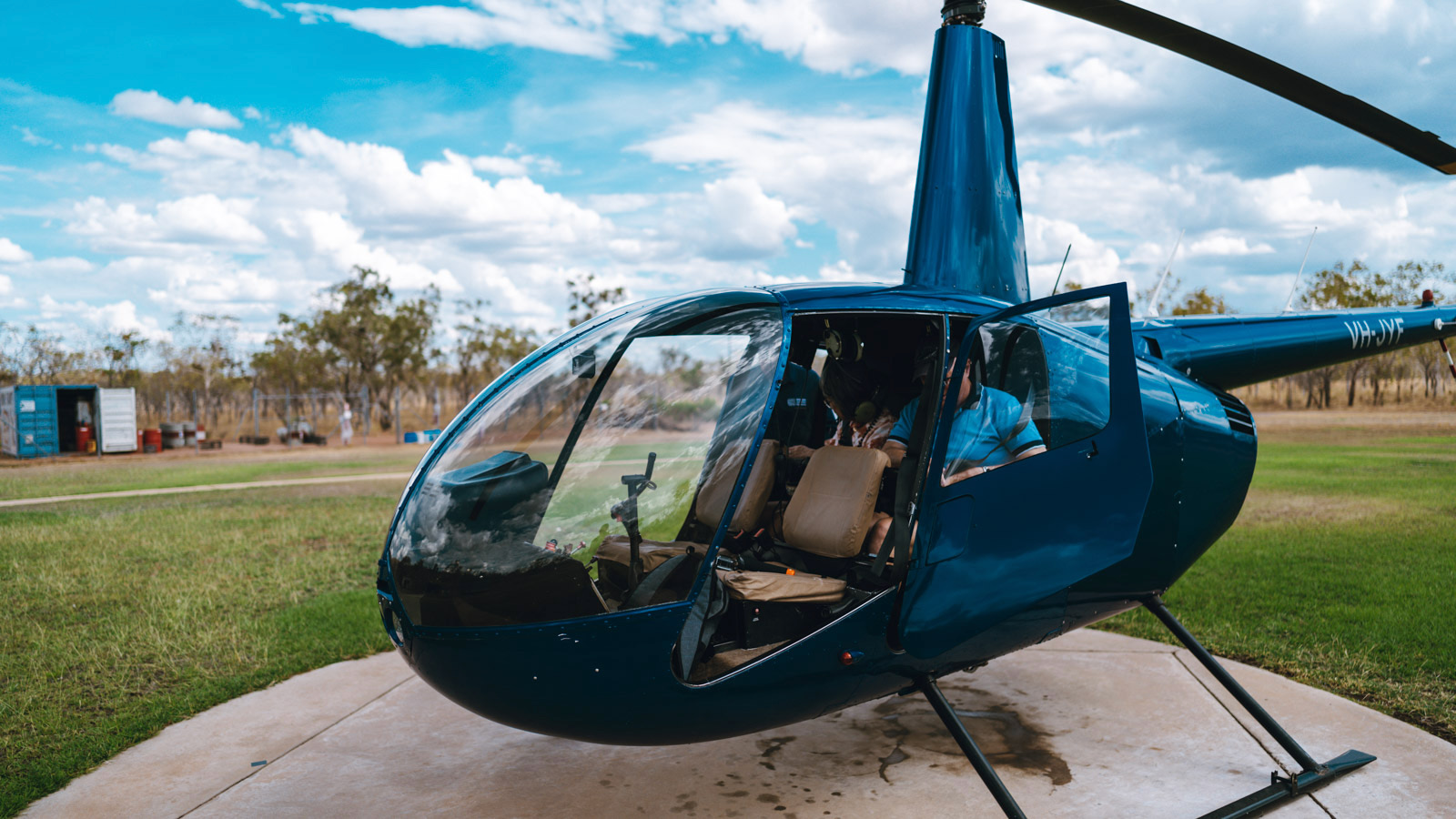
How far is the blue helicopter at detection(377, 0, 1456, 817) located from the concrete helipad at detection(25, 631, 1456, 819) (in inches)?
12.3

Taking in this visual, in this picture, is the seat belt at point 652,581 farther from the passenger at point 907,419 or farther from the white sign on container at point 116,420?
the white sign on container at point 116,420

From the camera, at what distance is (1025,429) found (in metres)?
3.39

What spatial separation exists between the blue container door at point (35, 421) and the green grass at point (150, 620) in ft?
60.3

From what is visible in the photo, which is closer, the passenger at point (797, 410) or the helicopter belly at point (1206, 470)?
the helicopter belly at point (1206, 470)

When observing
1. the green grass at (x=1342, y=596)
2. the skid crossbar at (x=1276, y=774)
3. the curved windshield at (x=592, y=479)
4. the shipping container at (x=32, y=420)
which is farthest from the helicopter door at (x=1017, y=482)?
the shipping container at (x=32, y=420)

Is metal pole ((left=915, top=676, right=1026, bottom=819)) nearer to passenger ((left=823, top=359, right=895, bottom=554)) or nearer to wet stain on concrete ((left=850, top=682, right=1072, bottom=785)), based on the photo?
wet stain on concrete ((left=850, top=682, right=1072, bottom=785))

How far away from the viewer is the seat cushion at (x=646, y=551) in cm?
303

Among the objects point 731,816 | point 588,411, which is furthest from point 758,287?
point 731,816

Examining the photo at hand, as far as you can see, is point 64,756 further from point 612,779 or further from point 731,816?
point 731,816

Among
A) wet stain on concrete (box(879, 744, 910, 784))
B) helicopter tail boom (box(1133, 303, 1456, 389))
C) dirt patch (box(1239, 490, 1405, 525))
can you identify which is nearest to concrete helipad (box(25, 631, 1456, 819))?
wet stain on concrete (box(879, 744, 910, 784))

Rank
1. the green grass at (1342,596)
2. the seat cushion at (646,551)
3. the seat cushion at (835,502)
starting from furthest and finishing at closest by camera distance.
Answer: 1. the green grass at (1342,596)
2. the seat cushion at (835,502)
3. the seat cushion at (646,551)

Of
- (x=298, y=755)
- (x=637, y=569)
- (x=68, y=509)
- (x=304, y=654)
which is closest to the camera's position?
(x=637, y=569)

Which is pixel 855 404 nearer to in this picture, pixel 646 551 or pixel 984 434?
pixel 984 434

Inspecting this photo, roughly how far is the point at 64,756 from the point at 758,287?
4.02 metres
